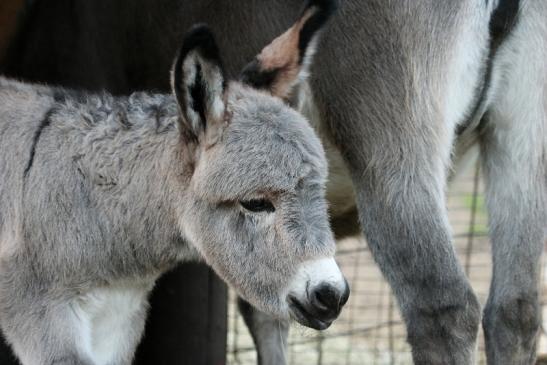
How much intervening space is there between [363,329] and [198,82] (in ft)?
12.4

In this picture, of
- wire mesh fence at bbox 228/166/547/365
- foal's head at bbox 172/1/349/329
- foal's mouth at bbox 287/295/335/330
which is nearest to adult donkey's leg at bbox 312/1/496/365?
foal's head at bbox 172/1/349/329

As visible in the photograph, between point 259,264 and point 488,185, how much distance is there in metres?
1.36

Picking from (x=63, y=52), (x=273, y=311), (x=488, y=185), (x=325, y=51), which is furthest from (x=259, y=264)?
(x=63, y=52)

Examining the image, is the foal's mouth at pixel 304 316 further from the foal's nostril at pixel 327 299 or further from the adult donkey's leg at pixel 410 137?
the adult donkey's leg at pixel 410 137

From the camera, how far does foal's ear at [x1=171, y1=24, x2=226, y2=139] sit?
352 cm

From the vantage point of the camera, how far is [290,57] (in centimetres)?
395

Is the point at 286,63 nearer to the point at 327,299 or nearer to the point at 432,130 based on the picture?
the point at 432,130

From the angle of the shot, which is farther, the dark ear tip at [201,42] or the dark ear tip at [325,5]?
the dark ear tip at [325,5]

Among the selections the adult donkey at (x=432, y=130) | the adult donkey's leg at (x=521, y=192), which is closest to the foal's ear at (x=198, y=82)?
the adult donkey at (x=432, y=130)

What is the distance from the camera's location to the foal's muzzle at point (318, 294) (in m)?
3.46

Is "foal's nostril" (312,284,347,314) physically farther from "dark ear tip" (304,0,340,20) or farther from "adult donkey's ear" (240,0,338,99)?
"dark ear tip" (304,0,340,20)

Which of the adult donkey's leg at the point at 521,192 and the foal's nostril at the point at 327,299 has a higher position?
the foal's nostril at the point at 327,299

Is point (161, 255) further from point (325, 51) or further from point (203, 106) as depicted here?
point (325, 51)

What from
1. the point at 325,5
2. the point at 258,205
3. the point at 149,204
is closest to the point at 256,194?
the point at 258,205
